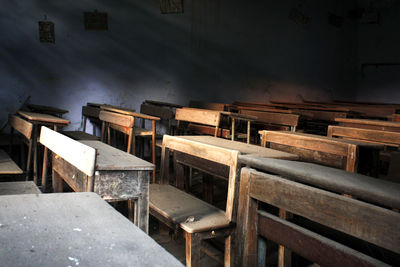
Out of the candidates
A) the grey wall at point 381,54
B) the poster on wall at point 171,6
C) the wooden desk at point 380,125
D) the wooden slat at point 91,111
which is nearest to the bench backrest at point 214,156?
the wooden desk at point 380,125

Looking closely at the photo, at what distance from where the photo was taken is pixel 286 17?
757 cm

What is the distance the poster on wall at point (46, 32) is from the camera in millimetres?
4609

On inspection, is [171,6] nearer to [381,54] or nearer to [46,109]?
[46,109]

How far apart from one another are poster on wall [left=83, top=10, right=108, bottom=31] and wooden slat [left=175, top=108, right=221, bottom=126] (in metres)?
1.90

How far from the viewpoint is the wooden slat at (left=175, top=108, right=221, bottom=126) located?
12.1 feet

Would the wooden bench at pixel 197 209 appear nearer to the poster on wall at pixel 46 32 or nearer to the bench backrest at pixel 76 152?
the bench backrest at pixel 76 152

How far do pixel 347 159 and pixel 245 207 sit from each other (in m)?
1.06

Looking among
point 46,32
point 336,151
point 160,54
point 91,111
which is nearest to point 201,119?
point 91,111

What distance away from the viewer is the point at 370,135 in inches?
102

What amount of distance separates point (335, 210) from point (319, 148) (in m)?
1.27

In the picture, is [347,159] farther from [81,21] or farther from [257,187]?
[81,21]

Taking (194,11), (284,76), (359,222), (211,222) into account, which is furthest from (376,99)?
(359,222)

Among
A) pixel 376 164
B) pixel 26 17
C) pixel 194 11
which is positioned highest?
pixel 194 11

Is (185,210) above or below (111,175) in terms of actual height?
below
